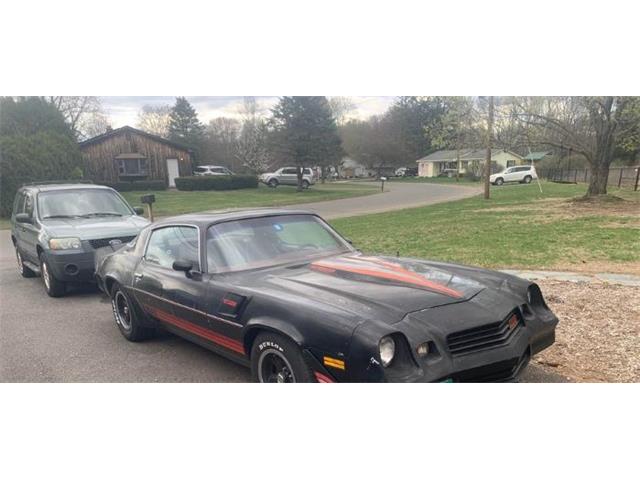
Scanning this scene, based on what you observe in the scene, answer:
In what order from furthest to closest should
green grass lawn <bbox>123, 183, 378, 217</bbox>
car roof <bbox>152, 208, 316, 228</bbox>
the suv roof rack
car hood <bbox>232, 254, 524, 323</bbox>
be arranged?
green grass lawn <bbox>123, 183, 378, 217</bbox>
the suv roof rack
car roof <bbox>152, 208, 316, 228</bbox>
car hood <bbox>232, 254, 524, 323</bbox>

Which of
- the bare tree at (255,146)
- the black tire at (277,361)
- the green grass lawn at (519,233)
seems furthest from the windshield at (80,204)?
the black tire at (277,361)

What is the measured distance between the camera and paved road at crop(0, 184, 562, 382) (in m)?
3.62

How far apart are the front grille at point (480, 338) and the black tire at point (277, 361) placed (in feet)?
2.70

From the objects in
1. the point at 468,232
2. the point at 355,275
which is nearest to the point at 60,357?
the point at 355,275

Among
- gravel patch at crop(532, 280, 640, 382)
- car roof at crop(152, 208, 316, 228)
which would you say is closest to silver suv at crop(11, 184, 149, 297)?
car roof at crop(152, 208, 316, 228)

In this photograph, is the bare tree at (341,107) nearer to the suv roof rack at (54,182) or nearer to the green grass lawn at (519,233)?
the green grass lawn at (519,233)

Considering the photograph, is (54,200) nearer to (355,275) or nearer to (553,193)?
(355,275)

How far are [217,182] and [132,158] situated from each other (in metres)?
1.49

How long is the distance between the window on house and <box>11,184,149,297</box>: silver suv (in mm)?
901

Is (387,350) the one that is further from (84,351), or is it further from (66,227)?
(66,227)

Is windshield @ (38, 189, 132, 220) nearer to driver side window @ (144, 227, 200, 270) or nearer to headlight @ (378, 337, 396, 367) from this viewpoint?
driver side window @ (144, 227, 200, 270)

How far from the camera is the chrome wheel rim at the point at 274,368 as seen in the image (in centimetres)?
277

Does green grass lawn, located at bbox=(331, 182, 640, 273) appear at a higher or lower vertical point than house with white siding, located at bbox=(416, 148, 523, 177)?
lower
